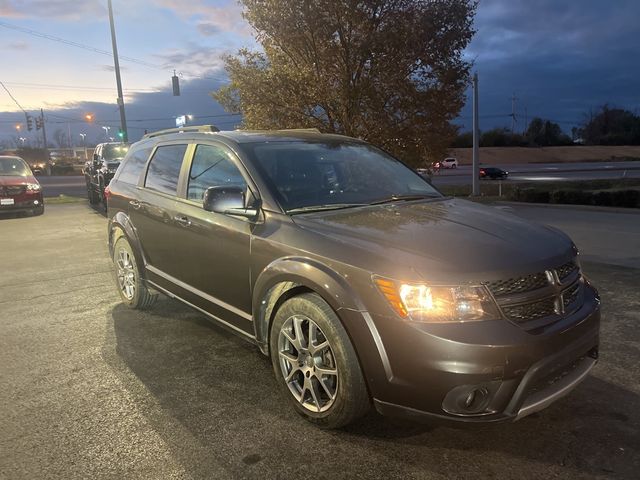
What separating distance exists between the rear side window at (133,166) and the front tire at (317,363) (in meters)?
2.81

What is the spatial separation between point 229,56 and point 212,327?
6242 millimetres

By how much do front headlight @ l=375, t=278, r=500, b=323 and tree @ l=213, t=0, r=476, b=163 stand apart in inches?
248

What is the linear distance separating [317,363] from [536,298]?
1.26 m

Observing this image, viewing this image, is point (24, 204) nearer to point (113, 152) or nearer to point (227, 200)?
point (113, 152)

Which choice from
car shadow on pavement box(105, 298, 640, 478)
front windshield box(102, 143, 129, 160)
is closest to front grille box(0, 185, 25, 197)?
front windshield box(102, 143, 129, 160)

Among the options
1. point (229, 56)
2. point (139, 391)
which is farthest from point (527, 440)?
point (229, 56)

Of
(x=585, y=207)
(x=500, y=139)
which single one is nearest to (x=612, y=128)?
(x=500, y=139)

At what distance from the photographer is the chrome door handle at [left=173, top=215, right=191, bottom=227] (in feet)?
13.5

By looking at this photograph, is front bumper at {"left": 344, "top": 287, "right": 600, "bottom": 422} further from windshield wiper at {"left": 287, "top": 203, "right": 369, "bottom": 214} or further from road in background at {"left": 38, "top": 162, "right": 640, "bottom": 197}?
road in background at {"left": 38, "top": 162, "right": 640, "bottom": 197}

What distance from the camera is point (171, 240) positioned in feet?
14.4

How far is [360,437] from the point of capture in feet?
9.65

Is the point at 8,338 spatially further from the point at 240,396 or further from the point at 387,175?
the point at 387,175

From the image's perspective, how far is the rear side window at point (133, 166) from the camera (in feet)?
17.2

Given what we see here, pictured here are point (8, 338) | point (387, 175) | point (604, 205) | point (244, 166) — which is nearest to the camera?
point (244, 166)
